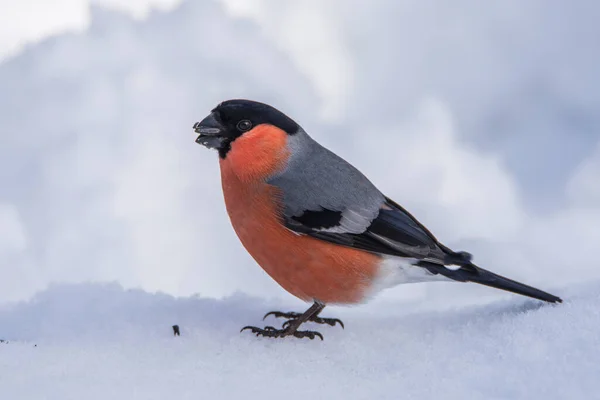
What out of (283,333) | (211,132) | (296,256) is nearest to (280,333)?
(283,333)

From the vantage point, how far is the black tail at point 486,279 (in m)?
4.38

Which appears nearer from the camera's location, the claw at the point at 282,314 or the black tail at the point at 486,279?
the black tail at the point at 486,279

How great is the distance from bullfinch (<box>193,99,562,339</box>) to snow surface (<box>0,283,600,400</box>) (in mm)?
203

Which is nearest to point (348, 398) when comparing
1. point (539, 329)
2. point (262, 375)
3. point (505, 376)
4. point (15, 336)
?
point (262, 375)

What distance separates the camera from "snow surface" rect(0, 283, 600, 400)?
11.6 feet

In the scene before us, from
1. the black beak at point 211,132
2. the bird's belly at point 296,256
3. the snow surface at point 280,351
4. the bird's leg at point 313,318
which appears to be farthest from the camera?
the bird's leg at point 313,318

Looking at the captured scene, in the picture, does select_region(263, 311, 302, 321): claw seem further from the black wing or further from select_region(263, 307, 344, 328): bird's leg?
the black wing

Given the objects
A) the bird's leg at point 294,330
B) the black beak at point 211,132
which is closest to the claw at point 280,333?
the bird's leg at point 294,330

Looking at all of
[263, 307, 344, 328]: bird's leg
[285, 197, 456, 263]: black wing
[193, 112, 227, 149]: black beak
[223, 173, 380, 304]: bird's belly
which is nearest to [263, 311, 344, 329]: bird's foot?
[263, 307, 344, 328]: bird's leg

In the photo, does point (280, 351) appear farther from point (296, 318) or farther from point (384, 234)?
point (384, 234)

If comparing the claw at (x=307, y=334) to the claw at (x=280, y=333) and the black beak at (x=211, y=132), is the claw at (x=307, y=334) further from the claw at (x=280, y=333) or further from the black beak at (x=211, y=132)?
the black beak at (x=211, y=132)

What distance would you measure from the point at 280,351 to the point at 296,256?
42 centimetres

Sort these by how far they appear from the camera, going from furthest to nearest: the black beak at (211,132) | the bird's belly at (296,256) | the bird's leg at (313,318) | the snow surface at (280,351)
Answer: the bird's leg at (313,318), the black beak at (211,132), the bird's belly at (296,256), the snow surface at (280,351)

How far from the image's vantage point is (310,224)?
4.18 metres
